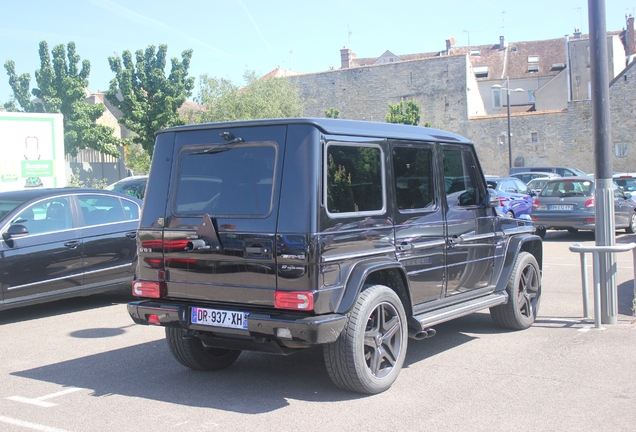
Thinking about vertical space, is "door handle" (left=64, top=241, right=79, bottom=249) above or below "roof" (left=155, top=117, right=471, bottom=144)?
below

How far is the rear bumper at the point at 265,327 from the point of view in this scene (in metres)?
4.91

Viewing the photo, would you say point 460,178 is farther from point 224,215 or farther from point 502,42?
point 502,42

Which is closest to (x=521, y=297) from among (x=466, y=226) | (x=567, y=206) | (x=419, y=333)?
(x=466, y=226)

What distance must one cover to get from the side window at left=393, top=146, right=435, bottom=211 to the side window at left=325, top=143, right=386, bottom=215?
24cm

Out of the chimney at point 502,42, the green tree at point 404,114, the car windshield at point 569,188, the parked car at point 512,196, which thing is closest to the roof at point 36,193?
the car windshield at point 569,188

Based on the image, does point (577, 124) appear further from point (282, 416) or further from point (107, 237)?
point (282, 416)

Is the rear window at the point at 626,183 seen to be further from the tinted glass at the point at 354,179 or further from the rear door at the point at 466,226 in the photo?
the tinted glass at the point at 354,179

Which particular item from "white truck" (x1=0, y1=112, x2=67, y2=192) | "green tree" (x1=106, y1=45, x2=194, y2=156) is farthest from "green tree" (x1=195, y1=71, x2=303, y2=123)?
"white truck" (x1=0, y1=112, x2=67, y2=192)

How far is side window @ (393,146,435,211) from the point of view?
6031mm

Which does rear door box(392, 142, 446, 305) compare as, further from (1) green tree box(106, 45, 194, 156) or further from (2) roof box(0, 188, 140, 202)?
(1) green tree box(106, 45, 194, 156)

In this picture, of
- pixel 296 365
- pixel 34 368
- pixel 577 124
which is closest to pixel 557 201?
pixel 296 365

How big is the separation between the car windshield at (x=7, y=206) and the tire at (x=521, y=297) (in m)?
6.01

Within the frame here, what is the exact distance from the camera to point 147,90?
3709 cm

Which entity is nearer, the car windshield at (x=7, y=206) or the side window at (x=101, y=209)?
the car windshield at (x=7, y=206)
